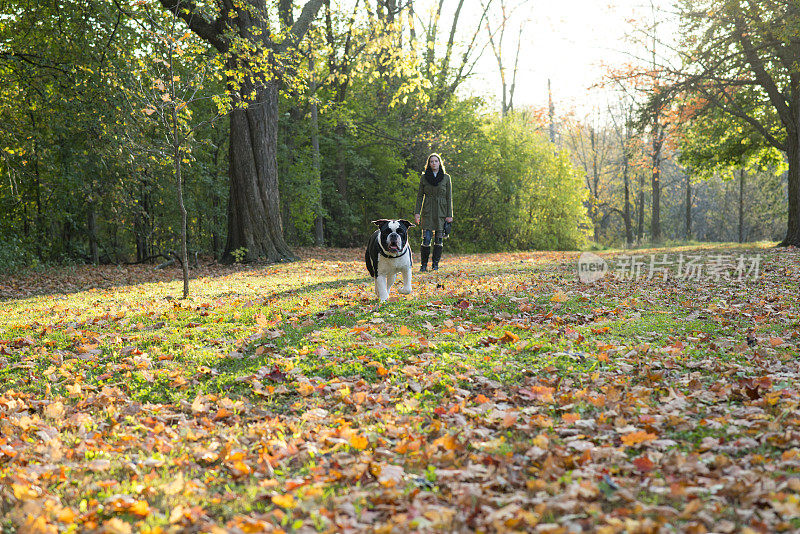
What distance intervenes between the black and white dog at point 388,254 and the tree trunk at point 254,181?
7875 millimetres

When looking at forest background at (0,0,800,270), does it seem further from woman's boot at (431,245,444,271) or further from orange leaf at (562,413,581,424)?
orange leaf at (562,413,581,424)

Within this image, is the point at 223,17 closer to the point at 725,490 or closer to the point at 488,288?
the point at 488,288

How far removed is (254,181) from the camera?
14.8 meters

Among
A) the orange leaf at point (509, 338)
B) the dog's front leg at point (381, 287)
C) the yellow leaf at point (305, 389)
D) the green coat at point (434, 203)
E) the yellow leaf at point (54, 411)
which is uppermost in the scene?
the green coat at point (434, 203)

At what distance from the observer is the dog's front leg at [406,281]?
25.1 ft

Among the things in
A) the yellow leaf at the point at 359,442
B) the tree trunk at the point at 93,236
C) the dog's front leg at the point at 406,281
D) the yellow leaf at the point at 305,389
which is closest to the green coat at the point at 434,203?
the dog's front leg at the point at 406,281

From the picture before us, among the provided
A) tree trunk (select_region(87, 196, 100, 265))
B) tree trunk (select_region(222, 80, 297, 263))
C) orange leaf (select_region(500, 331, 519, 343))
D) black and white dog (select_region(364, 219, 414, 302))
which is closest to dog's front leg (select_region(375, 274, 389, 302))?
black and white dog (select_region(364, 219, 414, 302))

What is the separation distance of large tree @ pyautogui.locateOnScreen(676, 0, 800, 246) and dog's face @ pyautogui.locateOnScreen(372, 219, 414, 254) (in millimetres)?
11540

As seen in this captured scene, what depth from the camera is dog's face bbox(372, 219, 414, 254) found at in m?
6.98

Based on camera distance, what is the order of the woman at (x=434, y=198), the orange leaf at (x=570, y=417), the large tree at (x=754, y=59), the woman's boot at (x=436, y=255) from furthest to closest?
the large tree at (x=754, y=59), the woman's boot at (x=436, y=255), the woman at (x=434, y=198), the orange leaf at (x=570, y=417)

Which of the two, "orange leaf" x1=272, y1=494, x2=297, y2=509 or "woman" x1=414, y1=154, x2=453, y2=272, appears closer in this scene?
"orange leaf" x1=272, y1=494, x2=297, y2=509

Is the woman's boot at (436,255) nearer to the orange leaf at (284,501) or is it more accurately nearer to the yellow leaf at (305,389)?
the yellow leaf at (305,389)

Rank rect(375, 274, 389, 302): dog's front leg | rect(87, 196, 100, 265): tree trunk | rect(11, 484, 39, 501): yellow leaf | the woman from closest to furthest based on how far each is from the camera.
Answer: rect(11, 484, 39, 501): yellow leaf → rect(375, 274, 389, 302): dog's front leg → the woman → rect(87, 196, 100, 265): tree trunk

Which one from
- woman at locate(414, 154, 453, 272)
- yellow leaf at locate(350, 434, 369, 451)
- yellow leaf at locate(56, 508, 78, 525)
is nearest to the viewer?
yellow leaf at locate(56, 508, 78, 525)
